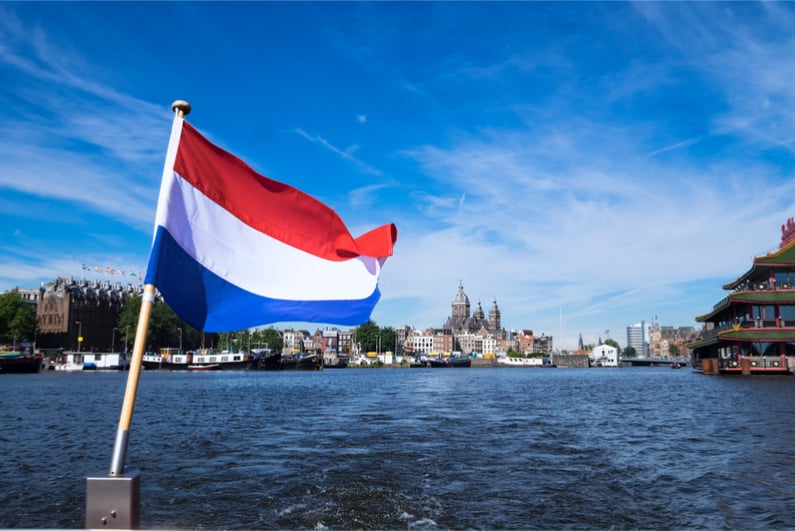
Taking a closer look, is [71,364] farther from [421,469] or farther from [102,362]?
[421,469]

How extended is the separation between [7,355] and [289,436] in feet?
326

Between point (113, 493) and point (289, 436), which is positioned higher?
point (113, 493)

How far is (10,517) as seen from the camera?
13.1 metres

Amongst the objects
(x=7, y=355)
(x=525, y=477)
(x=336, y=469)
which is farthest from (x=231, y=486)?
(x=7, y=355)

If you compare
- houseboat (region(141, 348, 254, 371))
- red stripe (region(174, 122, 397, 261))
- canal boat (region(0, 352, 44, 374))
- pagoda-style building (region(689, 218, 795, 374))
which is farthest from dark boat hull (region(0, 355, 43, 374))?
red stripe (region(174, 122, 397, 261))

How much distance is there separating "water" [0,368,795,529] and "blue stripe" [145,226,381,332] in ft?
17.1

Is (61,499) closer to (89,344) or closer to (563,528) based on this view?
(563,528)

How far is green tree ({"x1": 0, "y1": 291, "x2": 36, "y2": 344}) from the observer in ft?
484

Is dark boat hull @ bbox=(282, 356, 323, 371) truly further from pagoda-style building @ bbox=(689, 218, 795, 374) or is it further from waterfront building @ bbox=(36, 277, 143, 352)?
pagoda-style building @ bbox=(689, 218, 795, 374)

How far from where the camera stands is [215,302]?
8398 mm

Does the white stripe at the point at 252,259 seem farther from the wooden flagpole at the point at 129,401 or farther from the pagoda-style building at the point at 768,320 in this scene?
the pagoda-style building at the point at 768,320

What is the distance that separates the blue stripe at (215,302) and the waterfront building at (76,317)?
175602 mm

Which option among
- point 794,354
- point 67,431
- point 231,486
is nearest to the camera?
point 231,486

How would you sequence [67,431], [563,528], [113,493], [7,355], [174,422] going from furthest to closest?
[7,355]
[174,422]
[67,431]
[563,528]
[113,493]
